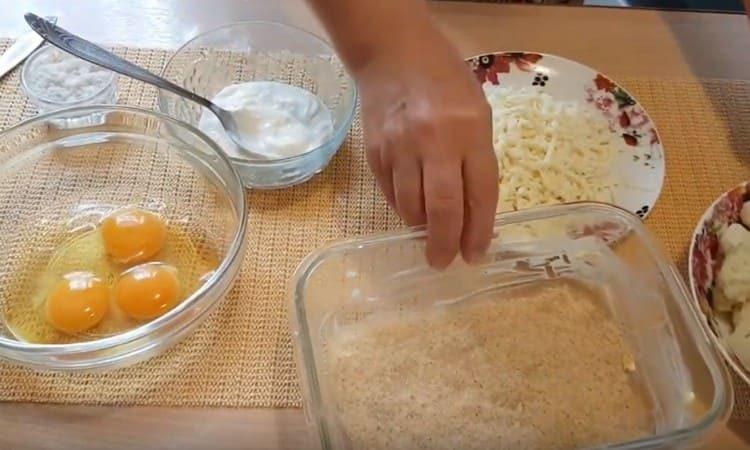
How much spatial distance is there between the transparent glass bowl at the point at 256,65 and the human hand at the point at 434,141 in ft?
0.82

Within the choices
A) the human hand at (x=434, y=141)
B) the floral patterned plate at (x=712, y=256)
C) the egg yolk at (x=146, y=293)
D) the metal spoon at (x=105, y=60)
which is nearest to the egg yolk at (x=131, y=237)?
the egg yolk at (x=146, y=293)

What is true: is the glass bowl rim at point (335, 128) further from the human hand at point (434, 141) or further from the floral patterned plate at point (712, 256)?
the floral patterned plate at point (712, 256)

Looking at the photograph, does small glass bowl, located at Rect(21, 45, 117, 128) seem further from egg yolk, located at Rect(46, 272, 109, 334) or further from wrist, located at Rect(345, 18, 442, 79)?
wrist, located at Rect(345, 18, 442, 79)

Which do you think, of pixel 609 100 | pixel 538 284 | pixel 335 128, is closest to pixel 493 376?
pixel 538 284

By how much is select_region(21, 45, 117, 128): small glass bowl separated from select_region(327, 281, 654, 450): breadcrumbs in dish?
46 centimetres

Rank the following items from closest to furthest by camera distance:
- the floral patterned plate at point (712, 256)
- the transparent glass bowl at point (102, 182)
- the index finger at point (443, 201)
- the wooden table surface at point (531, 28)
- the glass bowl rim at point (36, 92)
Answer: the index finger at point (443, 201) → the floral patterned plate at point (712, 256) → the transparent glass bowl at point (102, 182) → the glass bowl rim at point (36, 92) → the wooden table surface at point (531, 28)

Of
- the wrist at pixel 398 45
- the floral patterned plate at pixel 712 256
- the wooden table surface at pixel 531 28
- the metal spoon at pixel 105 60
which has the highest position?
the wrist at pixel 398 45

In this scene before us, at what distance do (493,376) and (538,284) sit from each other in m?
0.15

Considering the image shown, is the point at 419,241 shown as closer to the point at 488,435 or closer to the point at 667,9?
the point at 488,435

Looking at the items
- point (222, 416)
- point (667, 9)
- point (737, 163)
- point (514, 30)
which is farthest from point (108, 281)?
point (667, 9)

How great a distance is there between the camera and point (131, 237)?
3.17 ft

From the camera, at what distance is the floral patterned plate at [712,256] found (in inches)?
35.0

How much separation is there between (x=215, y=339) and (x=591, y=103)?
64 centimetres

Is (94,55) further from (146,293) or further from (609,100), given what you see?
(609,100)
